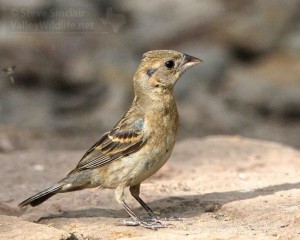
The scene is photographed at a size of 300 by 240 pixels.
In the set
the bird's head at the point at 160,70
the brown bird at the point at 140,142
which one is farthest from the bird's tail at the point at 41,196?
the bird's head at the point at 160,70


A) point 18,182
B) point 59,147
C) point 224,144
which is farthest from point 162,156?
point 59,147

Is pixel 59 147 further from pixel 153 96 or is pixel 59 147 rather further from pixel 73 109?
pixel 153 96

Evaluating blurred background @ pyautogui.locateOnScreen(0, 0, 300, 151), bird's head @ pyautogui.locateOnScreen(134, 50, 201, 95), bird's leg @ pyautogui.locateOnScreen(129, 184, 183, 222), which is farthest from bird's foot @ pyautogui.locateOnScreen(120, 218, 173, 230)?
blurred background @ pyautogui.locateOnScreen(0, 0, 300, 151)

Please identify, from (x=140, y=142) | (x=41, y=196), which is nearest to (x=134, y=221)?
(x=140, y=142)

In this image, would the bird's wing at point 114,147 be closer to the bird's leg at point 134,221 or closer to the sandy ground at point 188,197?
the bird's leg at point 134,221

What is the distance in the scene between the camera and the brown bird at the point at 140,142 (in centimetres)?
585

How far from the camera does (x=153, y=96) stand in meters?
6.08

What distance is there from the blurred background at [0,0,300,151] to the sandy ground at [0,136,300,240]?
3.67 m

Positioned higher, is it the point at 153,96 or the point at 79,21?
the point at 79,21

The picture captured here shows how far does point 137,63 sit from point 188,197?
7.29 meters

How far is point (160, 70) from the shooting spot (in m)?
6.13

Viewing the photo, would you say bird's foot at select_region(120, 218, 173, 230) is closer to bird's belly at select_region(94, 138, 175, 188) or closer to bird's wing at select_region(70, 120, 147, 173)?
bird's belly at select_region(94, 138, 175, 188)

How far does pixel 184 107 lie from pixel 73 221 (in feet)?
23.8

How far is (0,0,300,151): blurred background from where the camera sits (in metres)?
12.7
